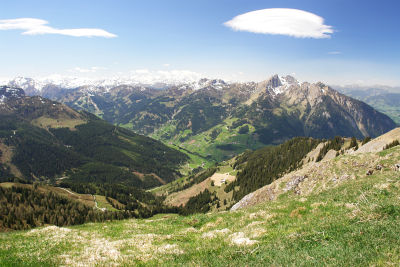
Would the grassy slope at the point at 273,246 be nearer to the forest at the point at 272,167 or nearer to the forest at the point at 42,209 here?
the forest at the point at 42,209

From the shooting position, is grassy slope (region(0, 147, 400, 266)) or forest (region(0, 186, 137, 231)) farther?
forest (region(0, 186, 137, 231))

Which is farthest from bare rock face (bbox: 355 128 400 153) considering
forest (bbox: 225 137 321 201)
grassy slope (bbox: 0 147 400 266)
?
grassy slope (bbox: 0 147 400 266)

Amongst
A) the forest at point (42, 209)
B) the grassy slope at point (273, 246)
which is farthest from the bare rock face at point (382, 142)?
the forest at point (42, 209)

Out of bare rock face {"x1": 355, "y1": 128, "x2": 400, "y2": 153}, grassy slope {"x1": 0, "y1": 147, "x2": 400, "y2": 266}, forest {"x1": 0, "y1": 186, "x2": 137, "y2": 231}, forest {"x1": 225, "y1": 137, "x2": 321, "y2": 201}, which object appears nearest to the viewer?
grassy slope {"x1": 0, "y1": 147, "x2": 400, "y2": 266}

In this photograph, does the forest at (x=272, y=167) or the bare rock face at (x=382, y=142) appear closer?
the bare rock face at (x=382, y=142)

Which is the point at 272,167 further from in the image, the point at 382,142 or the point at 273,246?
the point at 273,246

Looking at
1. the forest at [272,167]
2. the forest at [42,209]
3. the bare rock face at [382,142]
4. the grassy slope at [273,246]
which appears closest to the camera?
the grassy slope at [273,246]

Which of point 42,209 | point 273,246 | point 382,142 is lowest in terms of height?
point 42,209

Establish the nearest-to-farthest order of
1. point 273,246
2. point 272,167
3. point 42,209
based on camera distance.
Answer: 1. point 273,246
2. point 42,209
3. point 272,167

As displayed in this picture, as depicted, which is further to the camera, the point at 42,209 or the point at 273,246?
the point at 42,209

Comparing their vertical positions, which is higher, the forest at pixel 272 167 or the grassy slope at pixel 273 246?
the grassy slope at pixel 273 246

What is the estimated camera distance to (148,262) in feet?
44.5

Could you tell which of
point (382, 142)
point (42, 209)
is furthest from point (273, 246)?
point (42, 209)

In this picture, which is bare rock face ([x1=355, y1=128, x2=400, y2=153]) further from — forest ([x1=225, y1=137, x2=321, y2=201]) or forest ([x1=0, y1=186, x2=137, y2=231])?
forest ([x1=0, y1=186, x2=137, y2=231])
